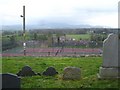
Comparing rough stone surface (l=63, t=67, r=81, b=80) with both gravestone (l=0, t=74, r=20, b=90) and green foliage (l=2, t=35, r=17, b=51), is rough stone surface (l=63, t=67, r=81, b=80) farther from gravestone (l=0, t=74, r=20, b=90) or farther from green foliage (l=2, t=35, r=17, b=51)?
green foliage (l=2, t=35, r=17, b=51)

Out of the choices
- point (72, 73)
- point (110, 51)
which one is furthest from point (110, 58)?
point (72, 73)

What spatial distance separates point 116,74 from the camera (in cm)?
1356

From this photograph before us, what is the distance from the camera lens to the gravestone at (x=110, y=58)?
44.4ft

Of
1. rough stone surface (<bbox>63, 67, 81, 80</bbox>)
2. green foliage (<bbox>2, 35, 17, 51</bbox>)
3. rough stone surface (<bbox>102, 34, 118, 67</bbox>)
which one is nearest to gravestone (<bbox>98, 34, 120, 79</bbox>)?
rough stone surface (<bbox>102, 34, 118, 67</bbox>)

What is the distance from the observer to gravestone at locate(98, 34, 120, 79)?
1355 cm

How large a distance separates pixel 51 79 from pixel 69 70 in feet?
2.40

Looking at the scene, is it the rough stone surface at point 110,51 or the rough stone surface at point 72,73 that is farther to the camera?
the rough stone surface at point 110,51

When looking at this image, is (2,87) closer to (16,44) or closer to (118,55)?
(118,55)

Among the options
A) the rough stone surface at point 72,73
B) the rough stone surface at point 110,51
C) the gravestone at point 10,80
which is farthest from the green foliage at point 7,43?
the gravestone at point 10,80

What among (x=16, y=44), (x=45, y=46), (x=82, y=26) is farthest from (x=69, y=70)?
(x=82, y=26)

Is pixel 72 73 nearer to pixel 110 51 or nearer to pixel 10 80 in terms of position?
pixel 110 51

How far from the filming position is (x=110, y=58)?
13.6 meters

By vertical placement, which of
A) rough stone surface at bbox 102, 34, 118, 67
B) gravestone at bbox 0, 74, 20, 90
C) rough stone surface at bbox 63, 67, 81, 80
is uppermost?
rough stone surface at bbox 102, 34, 118, 67

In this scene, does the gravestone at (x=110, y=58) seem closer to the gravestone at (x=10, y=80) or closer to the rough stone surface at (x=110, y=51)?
the rough stone surface at (x=110, y=51)
